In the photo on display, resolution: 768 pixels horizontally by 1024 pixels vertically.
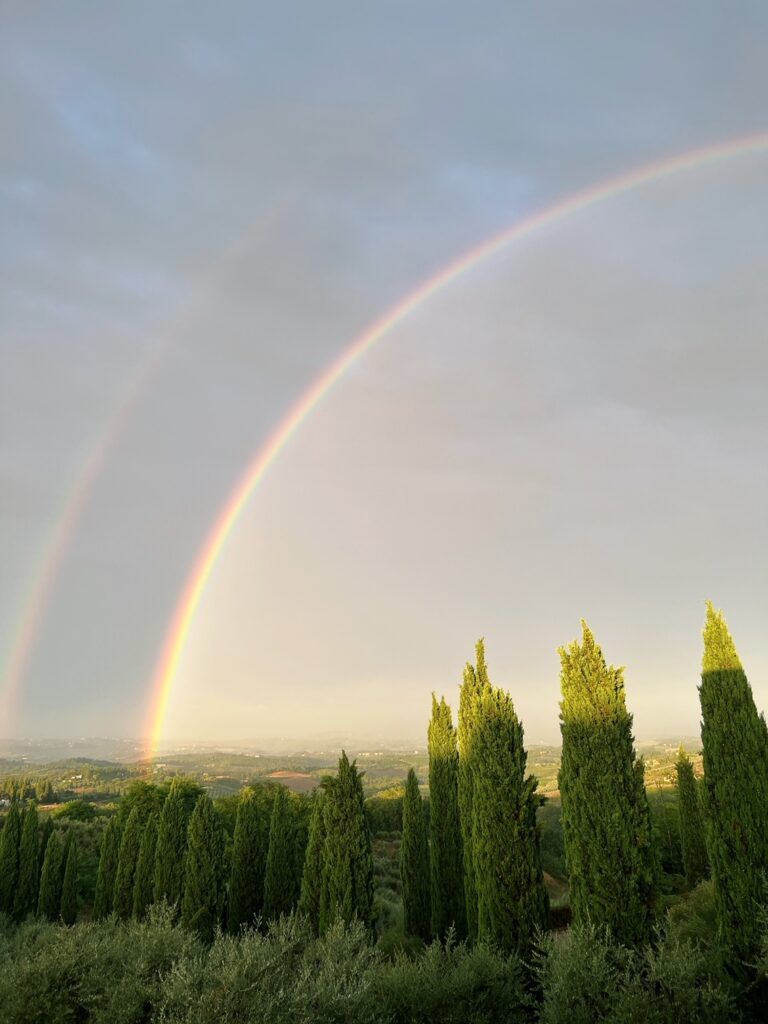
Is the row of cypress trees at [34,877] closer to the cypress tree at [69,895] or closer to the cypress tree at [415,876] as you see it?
the cypress tree at [69,895]

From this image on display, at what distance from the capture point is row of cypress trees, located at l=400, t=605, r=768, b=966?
1067 centimetres

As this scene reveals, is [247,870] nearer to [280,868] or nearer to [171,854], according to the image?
[280,868]

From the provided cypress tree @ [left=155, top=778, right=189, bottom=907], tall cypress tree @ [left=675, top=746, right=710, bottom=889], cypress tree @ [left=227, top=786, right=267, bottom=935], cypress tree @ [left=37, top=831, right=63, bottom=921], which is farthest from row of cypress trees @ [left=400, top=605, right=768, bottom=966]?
cypress tree @ [left=37, top=831, right=63, bottom=921]

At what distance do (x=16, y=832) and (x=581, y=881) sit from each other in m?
29.1

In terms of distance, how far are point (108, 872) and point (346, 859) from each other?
58.3ft

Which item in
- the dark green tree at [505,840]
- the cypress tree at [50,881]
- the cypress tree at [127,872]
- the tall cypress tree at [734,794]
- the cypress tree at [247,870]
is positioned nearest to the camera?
the tall cypress tree at [734,794]

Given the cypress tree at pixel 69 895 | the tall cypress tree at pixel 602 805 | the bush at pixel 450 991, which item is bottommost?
the cypress tree at pixel 69 895

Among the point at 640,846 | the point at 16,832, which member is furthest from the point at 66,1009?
the point at 16,832

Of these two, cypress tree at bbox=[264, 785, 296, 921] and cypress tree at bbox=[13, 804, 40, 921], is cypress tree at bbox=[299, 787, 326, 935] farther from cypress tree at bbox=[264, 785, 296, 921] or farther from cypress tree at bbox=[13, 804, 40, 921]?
cypress tree at bbox=[13, 804, 40, 921]

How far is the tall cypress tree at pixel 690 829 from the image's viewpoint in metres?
26.9

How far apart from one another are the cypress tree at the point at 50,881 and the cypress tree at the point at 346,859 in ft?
61.5

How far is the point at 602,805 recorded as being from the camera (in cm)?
1126

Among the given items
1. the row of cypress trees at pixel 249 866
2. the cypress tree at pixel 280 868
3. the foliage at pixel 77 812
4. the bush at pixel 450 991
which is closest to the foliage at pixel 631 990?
the bush at pixel 450 991

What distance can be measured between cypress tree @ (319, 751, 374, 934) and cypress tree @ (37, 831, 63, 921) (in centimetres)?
1874
